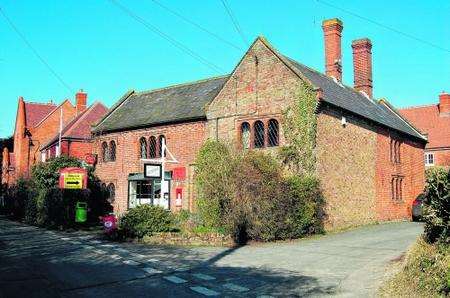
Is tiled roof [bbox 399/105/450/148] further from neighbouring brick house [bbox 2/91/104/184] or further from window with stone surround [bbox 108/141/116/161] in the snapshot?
neighbouring brick house [bbox 2/91/104/184]

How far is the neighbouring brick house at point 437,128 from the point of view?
48.0m

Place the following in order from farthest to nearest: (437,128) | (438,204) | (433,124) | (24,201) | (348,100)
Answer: (433,124), (437,128), (24,201), (348,100), (438,204)

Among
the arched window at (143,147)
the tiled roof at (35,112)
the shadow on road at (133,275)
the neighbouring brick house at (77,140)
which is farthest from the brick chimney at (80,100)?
the shadow on road at (133,275)

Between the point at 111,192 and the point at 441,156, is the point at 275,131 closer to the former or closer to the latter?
the point at 111,192

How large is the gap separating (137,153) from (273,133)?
9922 millimetres

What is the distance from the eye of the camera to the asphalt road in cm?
957

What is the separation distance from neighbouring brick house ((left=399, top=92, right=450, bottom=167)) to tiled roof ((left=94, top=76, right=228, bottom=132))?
2762cm

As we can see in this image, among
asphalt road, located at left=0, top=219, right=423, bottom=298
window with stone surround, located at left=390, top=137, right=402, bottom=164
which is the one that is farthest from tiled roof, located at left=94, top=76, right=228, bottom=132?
asphalt road, located at left=0, top=219, right=423, bottom=298

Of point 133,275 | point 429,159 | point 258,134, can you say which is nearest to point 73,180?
point 258,134

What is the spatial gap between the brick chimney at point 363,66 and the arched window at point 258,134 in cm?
1211

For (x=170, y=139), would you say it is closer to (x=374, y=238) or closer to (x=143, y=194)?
(x=143, y=194)

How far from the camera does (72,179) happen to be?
24031 mm

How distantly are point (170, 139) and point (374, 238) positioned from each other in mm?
13318

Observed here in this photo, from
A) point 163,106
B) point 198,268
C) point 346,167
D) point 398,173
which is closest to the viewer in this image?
point 198,268
